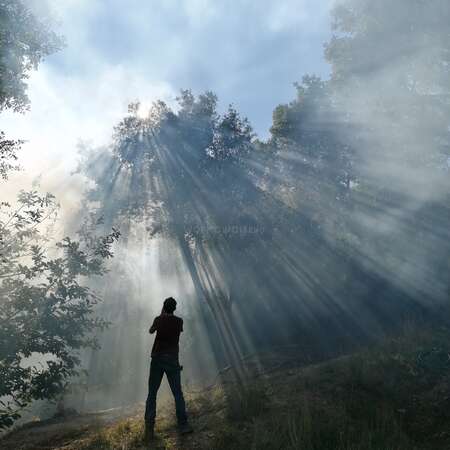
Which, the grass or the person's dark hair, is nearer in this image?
the grass

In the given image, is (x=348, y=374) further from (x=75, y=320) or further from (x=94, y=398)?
(x=94, y=398)


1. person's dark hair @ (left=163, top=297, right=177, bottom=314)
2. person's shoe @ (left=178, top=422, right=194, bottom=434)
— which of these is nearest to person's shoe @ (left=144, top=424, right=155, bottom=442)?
person's shoe @ (left=178, top=422, right=194, bottom=434)

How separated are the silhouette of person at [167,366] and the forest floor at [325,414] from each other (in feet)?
0.93

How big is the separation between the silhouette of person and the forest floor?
284 millimetres

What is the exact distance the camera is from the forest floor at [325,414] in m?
5.52

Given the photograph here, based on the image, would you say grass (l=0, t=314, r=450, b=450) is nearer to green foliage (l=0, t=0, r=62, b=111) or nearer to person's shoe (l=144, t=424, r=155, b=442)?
person's shoe (l=144, t=424, r=155, b=442)

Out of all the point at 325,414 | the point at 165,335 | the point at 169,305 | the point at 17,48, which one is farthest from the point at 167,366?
the point at 17,48

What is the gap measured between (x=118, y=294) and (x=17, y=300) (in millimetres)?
22878

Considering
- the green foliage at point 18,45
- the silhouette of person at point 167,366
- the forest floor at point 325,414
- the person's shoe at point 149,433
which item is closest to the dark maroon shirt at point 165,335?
the silhouette of person at point 167,366

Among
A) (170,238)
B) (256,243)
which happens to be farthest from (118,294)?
(256,243)

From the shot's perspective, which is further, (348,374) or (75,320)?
(348,374)

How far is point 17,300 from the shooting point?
6.16m

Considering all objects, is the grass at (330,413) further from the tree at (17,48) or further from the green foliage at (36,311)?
the tree at (17,48)

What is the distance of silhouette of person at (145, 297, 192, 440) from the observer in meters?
6.48
